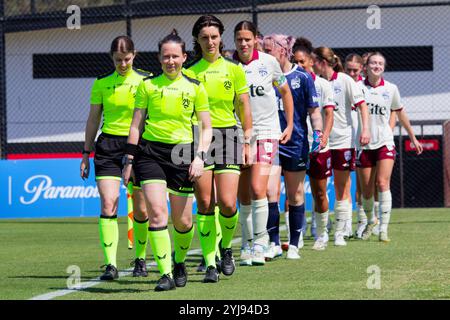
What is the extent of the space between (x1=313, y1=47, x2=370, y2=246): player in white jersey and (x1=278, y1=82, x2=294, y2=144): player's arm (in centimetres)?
247

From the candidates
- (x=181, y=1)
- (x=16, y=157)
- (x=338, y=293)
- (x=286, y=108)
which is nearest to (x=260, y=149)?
(x=286, y=108)

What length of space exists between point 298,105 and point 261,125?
3.41 feet

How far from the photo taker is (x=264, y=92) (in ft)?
35.0

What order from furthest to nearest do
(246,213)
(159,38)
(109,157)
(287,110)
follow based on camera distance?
(159,38) < (246,213) < (287,110) < (109,157)

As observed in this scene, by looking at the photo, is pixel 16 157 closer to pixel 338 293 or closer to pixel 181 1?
pixel 181 1

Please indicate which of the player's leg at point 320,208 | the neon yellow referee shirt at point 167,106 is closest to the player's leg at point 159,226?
the neon yellow referee shirt at point 167,106

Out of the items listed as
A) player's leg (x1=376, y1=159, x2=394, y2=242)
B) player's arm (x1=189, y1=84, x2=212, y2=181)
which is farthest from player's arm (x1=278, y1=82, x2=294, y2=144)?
player's leg (x1=376, y1=159, x2=394, y2=242)

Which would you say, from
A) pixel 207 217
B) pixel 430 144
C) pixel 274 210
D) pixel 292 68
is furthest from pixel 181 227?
pixel 430 144

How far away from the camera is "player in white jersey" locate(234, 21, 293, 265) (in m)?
10.6

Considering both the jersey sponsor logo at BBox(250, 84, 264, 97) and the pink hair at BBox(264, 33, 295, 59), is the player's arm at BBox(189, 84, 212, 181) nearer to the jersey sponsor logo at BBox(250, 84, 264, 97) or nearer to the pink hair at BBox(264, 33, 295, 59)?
the jersey sponsor logo at BBox(250, 84, 264, 97)

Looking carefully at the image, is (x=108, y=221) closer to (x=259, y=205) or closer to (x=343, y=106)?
(x=259, y=205)

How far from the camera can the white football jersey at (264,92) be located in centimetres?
1057

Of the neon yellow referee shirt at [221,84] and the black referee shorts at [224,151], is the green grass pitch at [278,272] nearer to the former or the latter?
the black referee shorts at [224,151]

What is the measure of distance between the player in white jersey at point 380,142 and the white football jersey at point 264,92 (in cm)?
349
